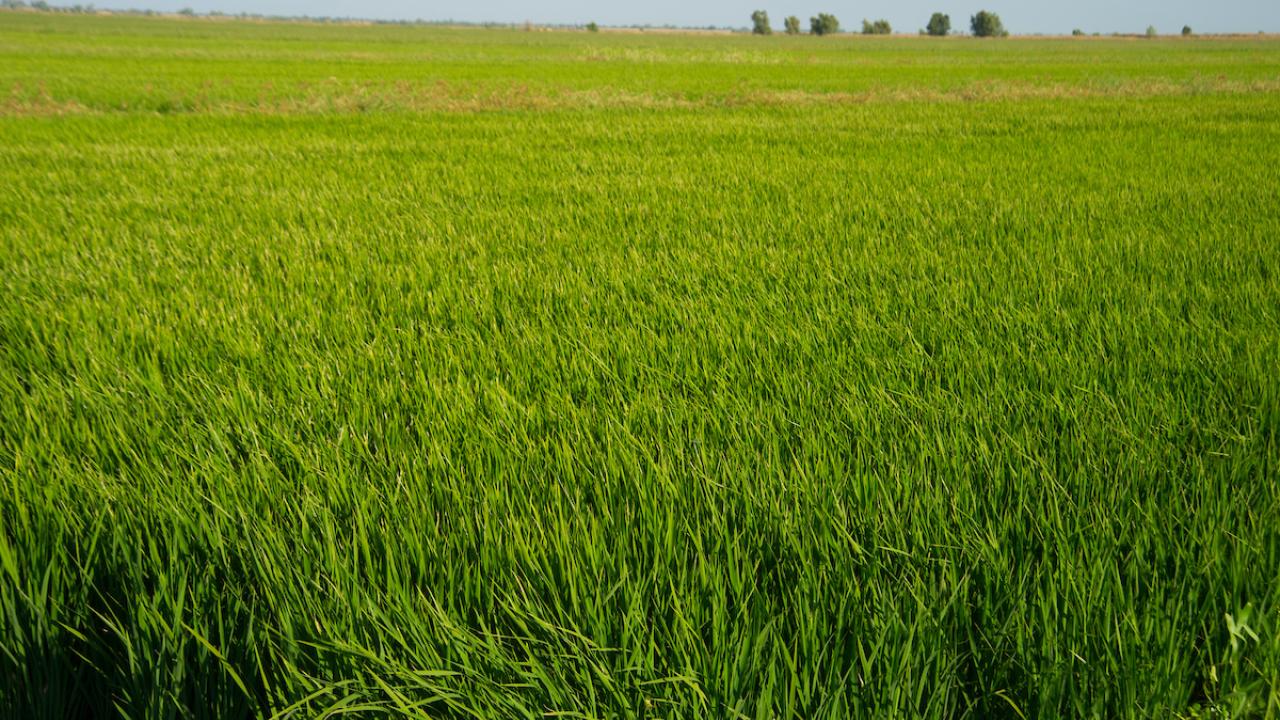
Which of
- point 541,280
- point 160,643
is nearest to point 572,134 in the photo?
point 541,280

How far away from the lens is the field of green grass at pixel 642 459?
0.97 metres

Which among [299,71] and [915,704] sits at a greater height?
[299,71]

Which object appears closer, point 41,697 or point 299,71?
point 41,697

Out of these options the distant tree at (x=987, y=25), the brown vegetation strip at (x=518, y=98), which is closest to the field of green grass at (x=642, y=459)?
the brown vegetation strip at (x=518, y=98)

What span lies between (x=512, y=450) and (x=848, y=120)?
1098 cm

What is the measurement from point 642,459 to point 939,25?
117272 mm

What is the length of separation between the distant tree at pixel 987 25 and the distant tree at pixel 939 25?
3406 mm

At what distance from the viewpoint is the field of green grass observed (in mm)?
972

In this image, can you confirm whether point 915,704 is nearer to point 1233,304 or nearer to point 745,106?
point 1233,304

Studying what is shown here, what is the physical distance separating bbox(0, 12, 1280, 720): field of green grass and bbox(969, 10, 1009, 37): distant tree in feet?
360

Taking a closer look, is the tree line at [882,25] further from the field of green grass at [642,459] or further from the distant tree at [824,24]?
the field of green grass at [642,459]

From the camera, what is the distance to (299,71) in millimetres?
21328

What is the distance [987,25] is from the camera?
96.8m

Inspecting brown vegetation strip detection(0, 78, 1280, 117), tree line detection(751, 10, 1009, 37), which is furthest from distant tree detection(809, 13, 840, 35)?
brown vegetation strip detection(0, 78, 1280, 117)
